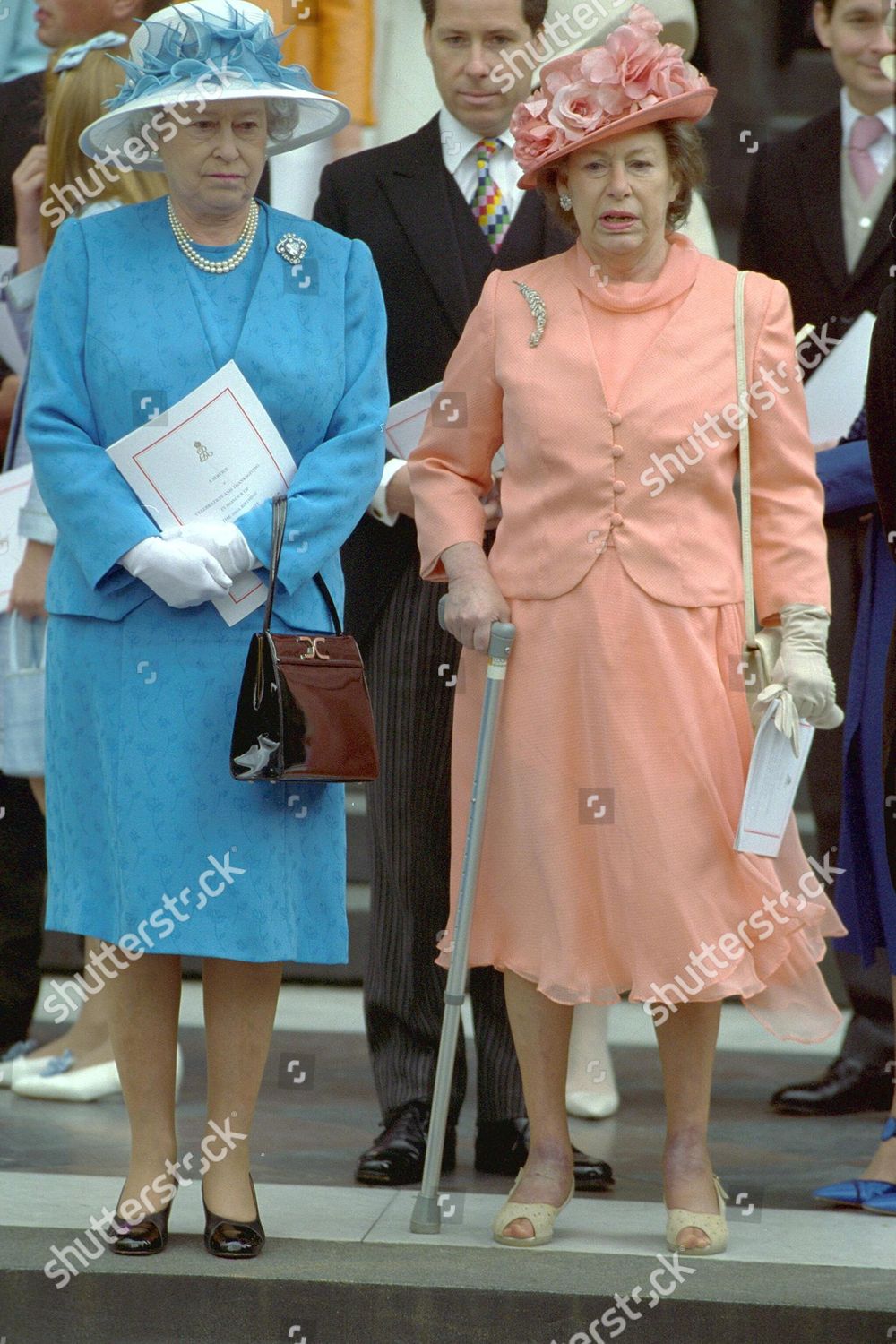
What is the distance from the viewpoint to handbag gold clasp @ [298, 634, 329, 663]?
11.9 feet

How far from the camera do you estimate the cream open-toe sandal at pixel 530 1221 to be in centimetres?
370

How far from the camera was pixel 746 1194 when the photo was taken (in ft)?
13.8

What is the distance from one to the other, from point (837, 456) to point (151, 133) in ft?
5.16

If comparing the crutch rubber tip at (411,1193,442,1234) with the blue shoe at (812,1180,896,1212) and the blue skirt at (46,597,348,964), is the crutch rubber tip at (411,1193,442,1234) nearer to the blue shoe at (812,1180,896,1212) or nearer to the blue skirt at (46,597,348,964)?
the blue skirt at (46,597,348,964)

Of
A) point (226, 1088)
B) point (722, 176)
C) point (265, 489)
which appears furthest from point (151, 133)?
point (722, 176)

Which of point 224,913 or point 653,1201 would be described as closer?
point 224,913

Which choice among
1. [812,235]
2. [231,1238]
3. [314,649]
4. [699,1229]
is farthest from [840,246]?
[231,1238]

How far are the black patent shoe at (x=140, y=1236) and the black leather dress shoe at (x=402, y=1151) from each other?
699 millimetres

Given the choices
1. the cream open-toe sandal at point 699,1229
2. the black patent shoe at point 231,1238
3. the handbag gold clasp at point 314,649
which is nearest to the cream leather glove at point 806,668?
the handbag gold clasp at point 314,649

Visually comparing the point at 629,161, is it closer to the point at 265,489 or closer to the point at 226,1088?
the point at 265,489

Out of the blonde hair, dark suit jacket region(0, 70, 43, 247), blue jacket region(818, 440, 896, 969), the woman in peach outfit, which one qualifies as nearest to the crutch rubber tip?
the woman in peach outfit

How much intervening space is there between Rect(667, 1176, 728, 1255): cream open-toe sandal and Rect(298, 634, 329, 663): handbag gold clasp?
1117mm

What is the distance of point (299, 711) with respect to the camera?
11.6 feet

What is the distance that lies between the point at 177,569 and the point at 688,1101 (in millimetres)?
1263
